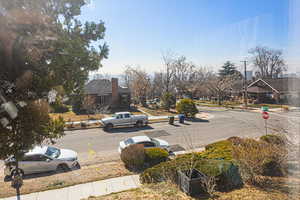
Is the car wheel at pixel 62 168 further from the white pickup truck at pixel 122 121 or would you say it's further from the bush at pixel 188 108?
the bush at pixel 188 108

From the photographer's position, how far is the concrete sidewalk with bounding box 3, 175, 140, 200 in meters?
6.45

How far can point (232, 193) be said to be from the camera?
514 centimetres

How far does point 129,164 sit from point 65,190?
120 inches

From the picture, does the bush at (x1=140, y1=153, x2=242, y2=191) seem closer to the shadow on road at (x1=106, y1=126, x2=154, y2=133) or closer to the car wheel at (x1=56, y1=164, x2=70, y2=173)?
the car wheel at (x1=56, y1=164, x2=70, y2=173)

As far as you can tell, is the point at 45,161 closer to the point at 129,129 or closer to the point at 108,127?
the point at 108,127

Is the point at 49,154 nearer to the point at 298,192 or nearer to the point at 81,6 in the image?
the point at 81,6

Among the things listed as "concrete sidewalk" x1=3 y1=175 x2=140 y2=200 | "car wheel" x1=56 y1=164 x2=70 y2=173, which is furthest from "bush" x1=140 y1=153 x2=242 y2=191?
"car wheel" x1=56 y1=164 x2=70 y2=173

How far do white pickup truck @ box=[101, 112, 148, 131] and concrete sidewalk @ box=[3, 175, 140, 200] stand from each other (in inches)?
393

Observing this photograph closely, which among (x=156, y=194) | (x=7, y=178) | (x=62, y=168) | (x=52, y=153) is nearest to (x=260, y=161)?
(x=156, y=194)

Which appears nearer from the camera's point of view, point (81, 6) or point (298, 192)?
point (81, 6)

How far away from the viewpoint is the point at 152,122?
21.1m

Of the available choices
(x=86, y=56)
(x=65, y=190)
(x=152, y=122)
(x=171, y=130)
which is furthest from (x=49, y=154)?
(x=152, y=122)

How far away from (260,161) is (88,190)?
607 centimetres

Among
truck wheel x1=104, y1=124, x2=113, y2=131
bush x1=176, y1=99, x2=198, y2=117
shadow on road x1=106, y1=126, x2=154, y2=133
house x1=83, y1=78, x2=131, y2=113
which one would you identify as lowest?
shadow on road x1=106, y1=126, x2=154, y2=133
